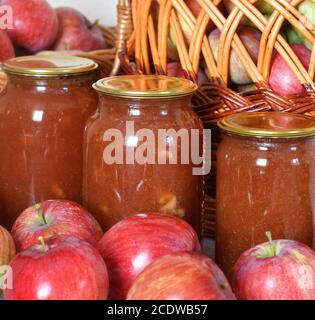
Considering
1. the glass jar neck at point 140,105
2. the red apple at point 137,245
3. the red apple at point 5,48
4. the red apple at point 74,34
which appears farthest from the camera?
the red apple at point 74,34

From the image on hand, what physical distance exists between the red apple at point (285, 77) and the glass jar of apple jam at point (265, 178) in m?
0.07

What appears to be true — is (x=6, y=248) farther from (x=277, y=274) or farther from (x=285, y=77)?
(x=285, y=77)

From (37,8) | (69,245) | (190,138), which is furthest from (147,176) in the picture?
(37,8)

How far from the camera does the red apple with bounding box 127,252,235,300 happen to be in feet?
2.38

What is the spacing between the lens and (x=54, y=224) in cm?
91

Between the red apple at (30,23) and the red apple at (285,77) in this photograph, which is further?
the red apple at (30,23)

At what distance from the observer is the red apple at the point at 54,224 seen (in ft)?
2.95

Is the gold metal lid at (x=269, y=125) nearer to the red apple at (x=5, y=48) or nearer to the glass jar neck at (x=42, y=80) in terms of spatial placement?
the glass jar neck at (x=42, y=80)

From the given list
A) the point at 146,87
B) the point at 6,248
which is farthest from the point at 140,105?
the point at 6,248

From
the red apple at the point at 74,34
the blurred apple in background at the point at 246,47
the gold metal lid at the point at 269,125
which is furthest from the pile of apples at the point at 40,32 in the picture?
the gold metal lid at the point at 269,125

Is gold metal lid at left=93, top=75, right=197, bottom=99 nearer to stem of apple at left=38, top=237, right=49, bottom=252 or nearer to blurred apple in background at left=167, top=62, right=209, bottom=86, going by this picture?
blurred apple in background at left=167, top=62, right=209, bottom=86

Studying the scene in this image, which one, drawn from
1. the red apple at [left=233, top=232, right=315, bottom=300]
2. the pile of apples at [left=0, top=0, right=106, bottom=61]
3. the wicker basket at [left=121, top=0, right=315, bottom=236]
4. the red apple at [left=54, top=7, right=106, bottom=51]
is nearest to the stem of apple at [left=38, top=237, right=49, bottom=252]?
the red apple at [left=233, top=232, right=315, bottom=300]
